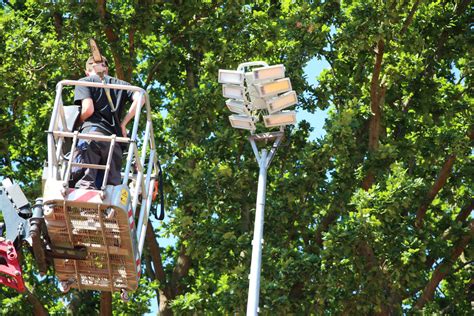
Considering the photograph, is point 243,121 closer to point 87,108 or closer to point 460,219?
point 87,108

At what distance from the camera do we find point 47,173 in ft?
40.5

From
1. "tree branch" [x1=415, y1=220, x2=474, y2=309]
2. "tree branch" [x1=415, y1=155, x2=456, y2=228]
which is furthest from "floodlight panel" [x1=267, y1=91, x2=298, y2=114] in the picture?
"tree branch" [x1=415, y1=220, x2=474, y2=309]

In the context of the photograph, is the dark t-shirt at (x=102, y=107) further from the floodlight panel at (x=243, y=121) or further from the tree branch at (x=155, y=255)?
the tree branch at (x=155, y=255)

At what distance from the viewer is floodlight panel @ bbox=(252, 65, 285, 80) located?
50.6ft

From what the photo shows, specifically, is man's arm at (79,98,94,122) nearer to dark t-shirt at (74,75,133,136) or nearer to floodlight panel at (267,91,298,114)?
dark t-shirt at (74,75,133,136)

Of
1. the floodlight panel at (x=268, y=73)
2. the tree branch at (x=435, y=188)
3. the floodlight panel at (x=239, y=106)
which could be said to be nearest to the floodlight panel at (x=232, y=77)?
the floodlight panel at (x=268, y=73)

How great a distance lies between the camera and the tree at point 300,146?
19.7 metres

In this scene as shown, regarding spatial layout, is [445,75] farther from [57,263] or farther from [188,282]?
[57,263]

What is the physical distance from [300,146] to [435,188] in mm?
2645

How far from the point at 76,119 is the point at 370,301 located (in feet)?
28.8

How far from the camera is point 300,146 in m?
21.6

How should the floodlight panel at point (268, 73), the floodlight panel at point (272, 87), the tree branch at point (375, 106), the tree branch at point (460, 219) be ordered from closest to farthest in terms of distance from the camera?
1. the floodlight panel at point (268, 73)
2. the floodlight panel at point (272, 87)
3. the tree branch at point (375, 106)
4. the tree branch at point (460, 219)

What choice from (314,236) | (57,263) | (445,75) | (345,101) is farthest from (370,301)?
(57,263)

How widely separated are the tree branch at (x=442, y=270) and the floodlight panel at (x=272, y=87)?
6886mm
